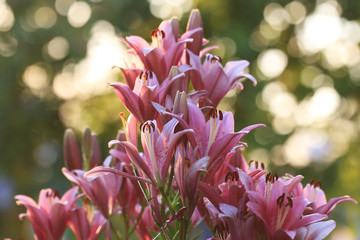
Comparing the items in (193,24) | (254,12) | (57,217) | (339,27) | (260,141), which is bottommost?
(260,141)

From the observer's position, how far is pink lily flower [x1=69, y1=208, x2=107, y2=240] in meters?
0.73

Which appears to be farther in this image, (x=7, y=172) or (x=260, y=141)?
(x=7, y=172)

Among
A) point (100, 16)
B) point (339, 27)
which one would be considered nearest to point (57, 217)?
point (100, 16)

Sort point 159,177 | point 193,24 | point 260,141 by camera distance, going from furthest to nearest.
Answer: point 260,141, point 193,24, point 159,177

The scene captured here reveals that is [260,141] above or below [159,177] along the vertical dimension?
below

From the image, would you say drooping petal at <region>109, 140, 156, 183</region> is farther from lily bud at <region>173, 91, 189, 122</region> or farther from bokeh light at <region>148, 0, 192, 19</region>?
bokeh light at <region>148, 0, 192, 19</region>

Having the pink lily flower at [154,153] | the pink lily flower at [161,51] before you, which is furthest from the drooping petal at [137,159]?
the pink lily flower at [161,51]

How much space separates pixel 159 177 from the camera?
1.93 feet

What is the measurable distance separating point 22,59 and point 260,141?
92.4 inches

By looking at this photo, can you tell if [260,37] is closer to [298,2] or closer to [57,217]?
[298,2]

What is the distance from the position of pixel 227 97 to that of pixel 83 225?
4.13m

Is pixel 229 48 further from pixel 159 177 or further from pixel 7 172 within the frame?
pixel 159 177

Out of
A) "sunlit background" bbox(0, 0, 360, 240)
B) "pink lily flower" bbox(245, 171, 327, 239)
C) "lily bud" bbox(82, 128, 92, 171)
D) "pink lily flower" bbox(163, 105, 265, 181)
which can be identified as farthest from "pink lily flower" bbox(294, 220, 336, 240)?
"sunlit background" bbox(0, 0, 360, 240)

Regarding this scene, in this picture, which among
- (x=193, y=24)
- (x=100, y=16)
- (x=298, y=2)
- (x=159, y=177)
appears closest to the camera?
(x=159, y=177)
